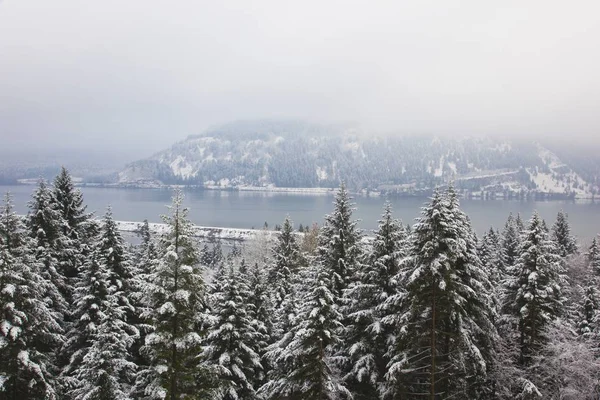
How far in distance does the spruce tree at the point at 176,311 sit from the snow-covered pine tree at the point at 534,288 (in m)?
14.5

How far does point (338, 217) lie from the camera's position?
20.0 metres

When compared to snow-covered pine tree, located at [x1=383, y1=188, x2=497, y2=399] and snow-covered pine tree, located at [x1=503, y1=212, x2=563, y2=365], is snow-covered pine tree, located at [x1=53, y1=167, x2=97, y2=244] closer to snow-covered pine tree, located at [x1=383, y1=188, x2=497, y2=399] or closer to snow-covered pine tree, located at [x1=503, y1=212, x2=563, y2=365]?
snow-covered pine tree, located at [x1=383, y1=188, x2=497, y2=399]

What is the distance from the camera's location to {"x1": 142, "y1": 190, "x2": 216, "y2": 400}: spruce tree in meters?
13.2

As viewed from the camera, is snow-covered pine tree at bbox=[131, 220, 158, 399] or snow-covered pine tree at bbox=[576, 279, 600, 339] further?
snow-covered pine tree at bbox=[576, 279, 600, 339]

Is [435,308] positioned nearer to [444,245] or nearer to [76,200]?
[444,245]

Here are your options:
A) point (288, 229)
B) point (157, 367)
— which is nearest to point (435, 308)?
point (157, 367)

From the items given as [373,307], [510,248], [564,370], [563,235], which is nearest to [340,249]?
[373,307]

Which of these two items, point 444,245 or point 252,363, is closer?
point 444,245

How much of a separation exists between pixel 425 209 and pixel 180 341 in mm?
9290

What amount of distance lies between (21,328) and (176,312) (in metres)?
5.45

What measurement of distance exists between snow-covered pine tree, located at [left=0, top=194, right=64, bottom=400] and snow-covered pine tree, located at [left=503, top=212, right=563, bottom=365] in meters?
19.7

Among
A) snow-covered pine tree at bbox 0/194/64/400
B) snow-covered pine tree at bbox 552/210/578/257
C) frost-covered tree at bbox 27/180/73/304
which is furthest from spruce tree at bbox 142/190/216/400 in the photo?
snow-covered pine tree at bbox 552/210/578/257

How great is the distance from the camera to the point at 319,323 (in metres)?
14.1

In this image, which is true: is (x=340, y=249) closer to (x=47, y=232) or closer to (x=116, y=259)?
(x=116, y=259)
